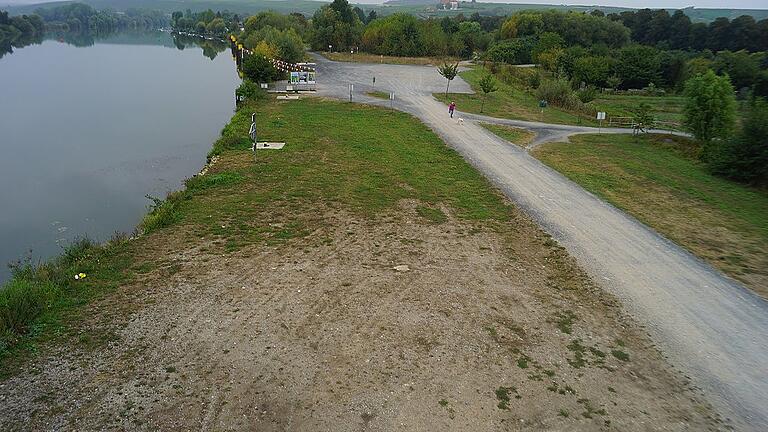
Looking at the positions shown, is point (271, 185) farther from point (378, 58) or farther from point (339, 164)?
point (378, 58)

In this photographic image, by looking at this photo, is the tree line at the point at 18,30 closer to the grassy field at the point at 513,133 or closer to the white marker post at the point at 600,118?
the grassy field at the point at 513,133

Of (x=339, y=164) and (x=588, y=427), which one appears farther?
(x=339, y=164)

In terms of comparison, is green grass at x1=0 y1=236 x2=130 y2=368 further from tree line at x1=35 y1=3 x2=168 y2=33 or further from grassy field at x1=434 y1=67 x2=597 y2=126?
tree line at x1=35 y1=3 x2=168 y2=33

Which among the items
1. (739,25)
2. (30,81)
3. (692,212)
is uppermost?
(739,25)

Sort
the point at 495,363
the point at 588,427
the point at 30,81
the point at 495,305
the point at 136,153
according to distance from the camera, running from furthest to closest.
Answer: the point at 30,81, the point at 136,153, the point at 495,305, the point at 495,363, the point at 588,427

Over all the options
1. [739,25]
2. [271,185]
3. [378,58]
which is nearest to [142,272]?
[271,185]

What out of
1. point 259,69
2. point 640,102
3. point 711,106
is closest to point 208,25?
point 259,69

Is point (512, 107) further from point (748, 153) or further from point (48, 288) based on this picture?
point (48, 288)

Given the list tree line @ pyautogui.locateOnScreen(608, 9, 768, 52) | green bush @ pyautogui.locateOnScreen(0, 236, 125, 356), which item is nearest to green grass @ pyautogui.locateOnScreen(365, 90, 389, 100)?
green bush @ pyautogui.locateOnScreen(0, 236, 125, 356)
